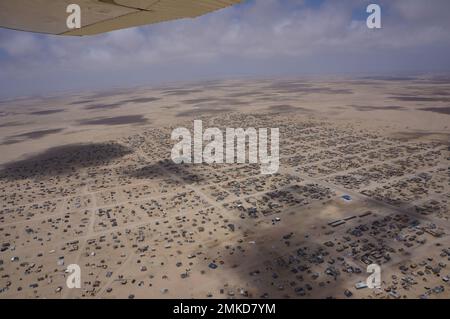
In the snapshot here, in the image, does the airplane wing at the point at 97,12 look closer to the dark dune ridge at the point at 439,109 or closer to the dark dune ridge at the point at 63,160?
the dark dune ridge at the point at 63,160

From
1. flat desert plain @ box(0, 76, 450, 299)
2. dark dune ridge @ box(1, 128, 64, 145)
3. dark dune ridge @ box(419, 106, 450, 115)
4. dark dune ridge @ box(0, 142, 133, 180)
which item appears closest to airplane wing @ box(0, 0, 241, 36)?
flat desert plain @ box(0, 76, 450, 299)

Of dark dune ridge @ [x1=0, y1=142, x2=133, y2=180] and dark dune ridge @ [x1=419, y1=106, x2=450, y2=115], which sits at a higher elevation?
dark dune ridge @ [x1=419, y1=106, x2=450, y2=115]

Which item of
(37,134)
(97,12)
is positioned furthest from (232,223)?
(37,134)

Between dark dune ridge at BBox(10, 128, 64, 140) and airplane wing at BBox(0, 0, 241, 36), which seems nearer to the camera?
airplane wing at BBox(0, 0, 241, 36)

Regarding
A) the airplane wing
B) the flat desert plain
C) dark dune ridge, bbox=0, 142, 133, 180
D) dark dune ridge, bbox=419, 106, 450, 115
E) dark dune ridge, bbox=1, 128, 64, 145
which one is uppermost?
the airplane wing

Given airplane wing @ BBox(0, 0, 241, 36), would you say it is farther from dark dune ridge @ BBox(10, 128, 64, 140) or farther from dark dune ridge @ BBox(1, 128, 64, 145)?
dark dune ridge @ BBox(10, 128, 64, 140)

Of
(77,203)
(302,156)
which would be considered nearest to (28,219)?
(77,203)

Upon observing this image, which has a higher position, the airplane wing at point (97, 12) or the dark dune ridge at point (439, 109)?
the airplane wing at point (97, 12)

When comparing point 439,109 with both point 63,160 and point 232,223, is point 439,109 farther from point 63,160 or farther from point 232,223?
point 63,160

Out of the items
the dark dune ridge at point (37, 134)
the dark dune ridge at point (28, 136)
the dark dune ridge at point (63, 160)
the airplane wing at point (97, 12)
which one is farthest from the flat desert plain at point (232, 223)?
the dark dune ridge at point (37, 134)
